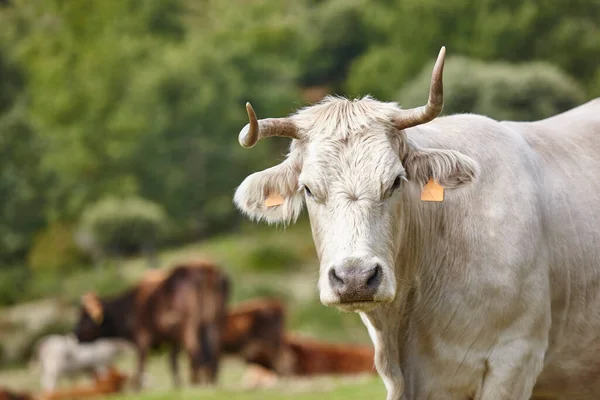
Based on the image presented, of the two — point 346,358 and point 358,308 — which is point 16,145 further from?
point 358,308

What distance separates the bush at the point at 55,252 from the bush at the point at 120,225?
21.7 inches

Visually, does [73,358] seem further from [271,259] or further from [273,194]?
[273,194]

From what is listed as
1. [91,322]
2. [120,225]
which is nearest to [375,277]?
[91,322]

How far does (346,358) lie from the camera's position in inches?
746

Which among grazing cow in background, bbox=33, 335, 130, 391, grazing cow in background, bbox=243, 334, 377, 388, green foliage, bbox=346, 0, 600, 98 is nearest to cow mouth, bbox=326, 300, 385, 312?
grazing cow in background, bbox=243, 334, 377, 388

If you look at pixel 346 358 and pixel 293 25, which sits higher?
pixel 293 25

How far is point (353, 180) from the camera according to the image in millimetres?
4473

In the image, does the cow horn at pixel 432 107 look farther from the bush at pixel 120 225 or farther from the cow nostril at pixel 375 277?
the bush at pixel 120 225

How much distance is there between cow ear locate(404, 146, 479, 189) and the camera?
15.6 ft

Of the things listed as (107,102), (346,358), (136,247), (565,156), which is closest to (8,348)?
(136,247)

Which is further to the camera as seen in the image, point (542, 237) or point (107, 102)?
point (107, 102)

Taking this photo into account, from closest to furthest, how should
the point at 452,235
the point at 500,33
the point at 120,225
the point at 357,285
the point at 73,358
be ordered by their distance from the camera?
the point at 357,285 < the point at 452,235 < the point at 73,358 < the point at 500,33 < the point at 120,225

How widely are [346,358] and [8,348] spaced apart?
9673 mm

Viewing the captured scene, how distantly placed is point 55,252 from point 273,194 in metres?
26.6
